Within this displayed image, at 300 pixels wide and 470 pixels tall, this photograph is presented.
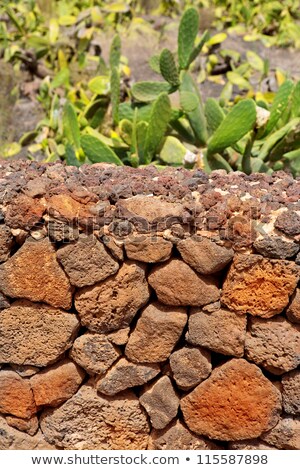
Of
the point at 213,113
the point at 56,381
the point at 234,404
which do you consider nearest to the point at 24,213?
the point at 56,381

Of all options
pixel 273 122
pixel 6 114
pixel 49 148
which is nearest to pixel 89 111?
pixel 49 148

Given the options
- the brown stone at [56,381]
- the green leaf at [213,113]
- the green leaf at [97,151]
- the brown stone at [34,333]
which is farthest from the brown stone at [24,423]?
the green leaf at [213,113]

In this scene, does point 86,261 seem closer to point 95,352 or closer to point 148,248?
point 148,248

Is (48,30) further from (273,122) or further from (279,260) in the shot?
(279,260)

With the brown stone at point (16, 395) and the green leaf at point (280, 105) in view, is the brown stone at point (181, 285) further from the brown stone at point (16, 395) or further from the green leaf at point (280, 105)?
the green leaf at point (280, 105)

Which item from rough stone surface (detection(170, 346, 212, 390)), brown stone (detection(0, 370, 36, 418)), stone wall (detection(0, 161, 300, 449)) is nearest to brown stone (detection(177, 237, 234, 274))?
stone wall (detection(0, 161, 300, 449))

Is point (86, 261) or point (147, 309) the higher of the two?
point (86, 261)

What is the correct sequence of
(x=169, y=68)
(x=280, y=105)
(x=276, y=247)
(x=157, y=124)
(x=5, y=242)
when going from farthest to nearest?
(x=169, y=68)
(x=280, y=105)
(x=157, y=124)
(x=5, y=242)
(x=276, y=247)
